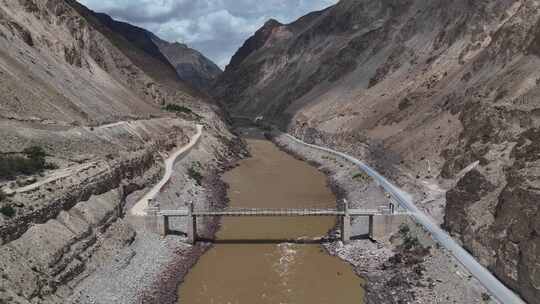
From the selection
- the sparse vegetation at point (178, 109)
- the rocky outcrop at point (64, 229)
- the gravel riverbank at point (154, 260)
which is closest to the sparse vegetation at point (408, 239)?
the gravel riverbank at point (154, 260)

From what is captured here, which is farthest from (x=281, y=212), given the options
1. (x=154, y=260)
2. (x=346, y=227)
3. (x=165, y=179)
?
(x=165, y=179)

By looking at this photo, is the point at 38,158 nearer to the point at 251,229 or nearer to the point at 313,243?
the point at 251,229

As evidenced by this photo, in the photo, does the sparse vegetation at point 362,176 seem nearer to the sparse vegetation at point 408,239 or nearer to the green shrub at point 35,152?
the sparse vegetation at point 408,239

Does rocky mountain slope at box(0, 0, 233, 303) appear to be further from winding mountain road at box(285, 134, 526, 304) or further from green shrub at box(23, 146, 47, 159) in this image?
winding mountain road at box(285, 134, 526, 304)

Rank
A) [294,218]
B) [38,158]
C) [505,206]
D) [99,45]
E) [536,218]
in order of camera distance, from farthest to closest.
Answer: [99,45] < [294,218] < [38,158] < [505,206] < [536,218]

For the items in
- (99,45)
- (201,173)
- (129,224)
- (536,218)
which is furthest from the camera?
(99,45)

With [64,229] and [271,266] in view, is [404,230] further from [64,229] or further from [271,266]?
[64,229]

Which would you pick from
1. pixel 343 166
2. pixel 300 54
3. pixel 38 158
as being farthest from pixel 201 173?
pixel 300 54
